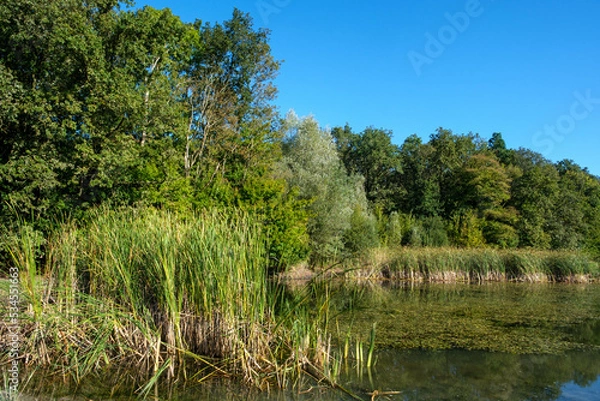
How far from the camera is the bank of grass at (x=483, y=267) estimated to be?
18797 millimetres

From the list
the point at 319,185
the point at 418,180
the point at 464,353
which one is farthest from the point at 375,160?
the point at 464,353

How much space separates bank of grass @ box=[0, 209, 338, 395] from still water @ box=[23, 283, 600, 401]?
41 centimetres

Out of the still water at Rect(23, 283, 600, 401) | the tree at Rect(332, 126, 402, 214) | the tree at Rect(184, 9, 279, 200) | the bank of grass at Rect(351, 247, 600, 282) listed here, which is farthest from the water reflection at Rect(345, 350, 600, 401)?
the tree at Rect(332, 126, 402, 214)

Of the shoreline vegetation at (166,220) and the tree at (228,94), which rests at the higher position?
the tree at (228,94)

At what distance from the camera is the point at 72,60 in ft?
33.9

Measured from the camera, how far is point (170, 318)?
5.18m

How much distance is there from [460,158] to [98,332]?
37.7m

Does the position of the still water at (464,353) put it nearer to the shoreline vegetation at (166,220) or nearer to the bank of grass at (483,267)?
the shoreline vegetation at (166,220)

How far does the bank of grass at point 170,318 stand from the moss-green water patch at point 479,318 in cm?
104

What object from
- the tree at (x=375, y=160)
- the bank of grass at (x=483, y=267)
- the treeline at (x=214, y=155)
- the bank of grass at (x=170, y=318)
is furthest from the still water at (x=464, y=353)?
the tree at (x=375, y=160)

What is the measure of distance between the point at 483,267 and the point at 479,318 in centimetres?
962

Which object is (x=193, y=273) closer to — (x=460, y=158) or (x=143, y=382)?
(x=143, y=382)

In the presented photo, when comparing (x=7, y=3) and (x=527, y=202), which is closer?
(x=7, y=3)

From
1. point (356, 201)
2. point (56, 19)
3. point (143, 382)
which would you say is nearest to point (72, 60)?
point (56, 19)
